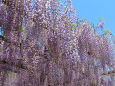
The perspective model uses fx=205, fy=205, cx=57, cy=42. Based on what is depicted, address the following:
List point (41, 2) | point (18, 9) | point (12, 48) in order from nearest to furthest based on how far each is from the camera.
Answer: point (18, 9) < point (12, 48) < point (41, 2)

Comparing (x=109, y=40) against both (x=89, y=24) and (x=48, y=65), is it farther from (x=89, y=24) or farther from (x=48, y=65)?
(x=48, y=65)

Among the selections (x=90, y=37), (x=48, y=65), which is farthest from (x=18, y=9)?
(x=90, y=37)

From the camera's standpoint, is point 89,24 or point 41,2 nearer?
point 41,2

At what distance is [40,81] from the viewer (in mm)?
5996

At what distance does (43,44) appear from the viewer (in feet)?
16.5

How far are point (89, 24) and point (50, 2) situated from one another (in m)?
2.04

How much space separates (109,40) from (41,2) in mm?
3378

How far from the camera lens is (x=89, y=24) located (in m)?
6.72

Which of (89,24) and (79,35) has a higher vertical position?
(89,24)

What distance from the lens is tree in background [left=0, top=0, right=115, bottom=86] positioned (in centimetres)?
431

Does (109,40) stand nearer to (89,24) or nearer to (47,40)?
(89,24)

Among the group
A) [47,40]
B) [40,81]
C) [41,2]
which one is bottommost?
[40,81]

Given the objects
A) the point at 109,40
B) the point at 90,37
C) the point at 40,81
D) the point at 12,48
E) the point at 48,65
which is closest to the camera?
the point at 12,48

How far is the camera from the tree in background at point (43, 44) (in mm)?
4312
